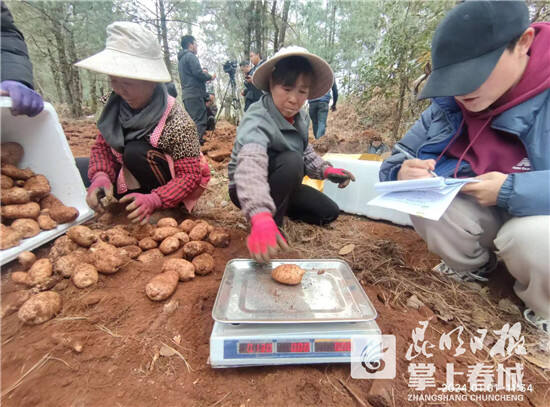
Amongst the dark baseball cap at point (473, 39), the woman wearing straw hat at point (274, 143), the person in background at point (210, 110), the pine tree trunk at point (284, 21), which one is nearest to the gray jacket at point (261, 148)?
the woman wearing straw hat at point (274, 143)

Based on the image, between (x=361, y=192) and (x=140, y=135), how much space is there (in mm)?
1864

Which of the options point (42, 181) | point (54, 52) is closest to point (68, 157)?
point (42, 181)

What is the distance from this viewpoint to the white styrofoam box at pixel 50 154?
1608 millimetres

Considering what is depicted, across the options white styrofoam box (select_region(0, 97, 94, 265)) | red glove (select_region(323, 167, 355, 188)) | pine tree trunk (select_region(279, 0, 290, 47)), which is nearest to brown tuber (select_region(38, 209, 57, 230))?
white styrofoam box (select_region(0, 97, 94, 265))

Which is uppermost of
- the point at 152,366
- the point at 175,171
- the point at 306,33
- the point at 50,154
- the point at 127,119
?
the point at 306,33

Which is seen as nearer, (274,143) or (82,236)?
(82,236)

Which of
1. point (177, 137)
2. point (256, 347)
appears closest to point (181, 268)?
point (256, 347)

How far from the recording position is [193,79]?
16.8 feet

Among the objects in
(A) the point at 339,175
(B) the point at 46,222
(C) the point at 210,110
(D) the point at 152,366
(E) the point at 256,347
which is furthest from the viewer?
(C) the point at 210,110

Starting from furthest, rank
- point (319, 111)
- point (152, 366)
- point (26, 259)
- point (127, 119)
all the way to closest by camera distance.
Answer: point (319, 111)
point (127, 119)
point (26, 259)
point (152, 366)

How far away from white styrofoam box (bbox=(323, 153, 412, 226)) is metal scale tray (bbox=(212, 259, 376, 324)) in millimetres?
1256

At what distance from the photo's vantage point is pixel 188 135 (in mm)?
1769

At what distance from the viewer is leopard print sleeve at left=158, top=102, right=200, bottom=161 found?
172 centimetres

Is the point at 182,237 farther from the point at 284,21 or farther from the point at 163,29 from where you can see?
the point at 163,29
